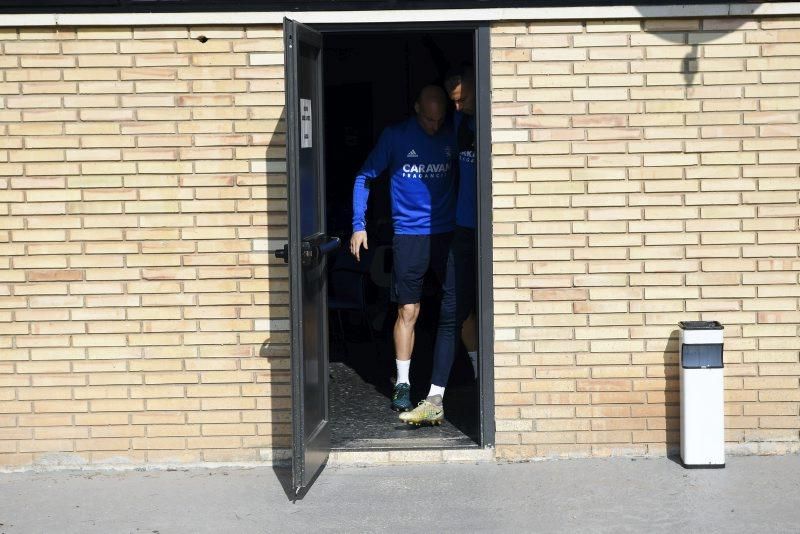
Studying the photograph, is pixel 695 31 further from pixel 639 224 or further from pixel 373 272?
pixel 373 272

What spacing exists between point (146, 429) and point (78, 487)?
0.50 meters

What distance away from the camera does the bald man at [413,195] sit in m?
7.93

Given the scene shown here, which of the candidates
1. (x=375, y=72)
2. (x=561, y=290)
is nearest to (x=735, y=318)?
(x=561, y=290)

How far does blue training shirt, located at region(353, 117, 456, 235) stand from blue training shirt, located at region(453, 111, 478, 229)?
0.14m

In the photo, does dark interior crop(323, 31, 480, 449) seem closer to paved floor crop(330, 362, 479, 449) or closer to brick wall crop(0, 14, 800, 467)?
paved floor crop(330, 362, 479, 449)

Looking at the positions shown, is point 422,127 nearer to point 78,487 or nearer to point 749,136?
point 749,136

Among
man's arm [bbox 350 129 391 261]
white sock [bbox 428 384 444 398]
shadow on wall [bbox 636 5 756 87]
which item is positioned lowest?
white sock [bbox 428 384 444 398]

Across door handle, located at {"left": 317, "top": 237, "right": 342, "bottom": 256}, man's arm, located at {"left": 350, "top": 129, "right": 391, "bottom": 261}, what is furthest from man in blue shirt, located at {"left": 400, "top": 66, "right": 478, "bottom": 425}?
door handle, located at {"left": 317, "top": 237, "right": 342, "bottom": 256}

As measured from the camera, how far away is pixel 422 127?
26.1 ft

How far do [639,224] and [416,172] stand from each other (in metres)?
1.57

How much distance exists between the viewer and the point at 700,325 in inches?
272

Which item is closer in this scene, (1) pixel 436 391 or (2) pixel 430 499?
(2) pixel 430 499

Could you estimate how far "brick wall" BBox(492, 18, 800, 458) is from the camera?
6.98 metres

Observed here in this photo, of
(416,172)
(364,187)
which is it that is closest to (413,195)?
(416,172)
